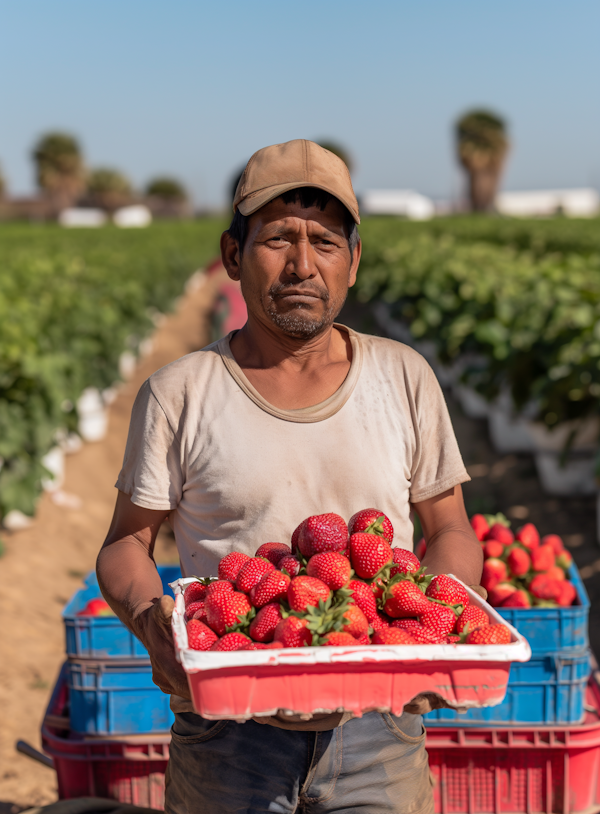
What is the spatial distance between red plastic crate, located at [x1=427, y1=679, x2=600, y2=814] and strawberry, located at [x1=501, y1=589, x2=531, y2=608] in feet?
1.47

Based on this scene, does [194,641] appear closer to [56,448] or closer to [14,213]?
[56,448]

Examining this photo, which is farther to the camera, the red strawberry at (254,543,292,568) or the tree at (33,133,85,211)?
the tree at (33,133,85,211)

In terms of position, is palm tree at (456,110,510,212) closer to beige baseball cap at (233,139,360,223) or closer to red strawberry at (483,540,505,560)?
red strawberry at (483,540,505,560)

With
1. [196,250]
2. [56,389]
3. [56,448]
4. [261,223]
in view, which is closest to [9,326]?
[56,389]

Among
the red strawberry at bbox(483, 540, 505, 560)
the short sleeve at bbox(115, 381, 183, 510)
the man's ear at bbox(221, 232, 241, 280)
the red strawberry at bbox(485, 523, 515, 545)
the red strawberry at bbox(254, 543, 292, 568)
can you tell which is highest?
the man's ear at bbox(221, 232, 241, 280)

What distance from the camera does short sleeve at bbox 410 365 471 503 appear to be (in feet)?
6.98

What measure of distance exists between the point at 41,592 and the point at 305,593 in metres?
4.67

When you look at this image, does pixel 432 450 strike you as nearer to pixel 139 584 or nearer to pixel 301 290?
pixel 301 290

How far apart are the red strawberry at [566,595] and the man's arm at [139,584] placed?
1.77 meters

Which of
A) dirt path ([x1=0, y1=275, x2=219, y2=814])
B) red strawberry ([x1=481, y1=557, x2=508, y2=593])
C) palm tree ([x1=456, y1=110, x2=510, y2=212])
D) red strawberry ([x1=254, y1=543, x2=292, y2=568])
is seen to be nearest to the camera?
red strawberry ([x1=254, y1=543, x2=292, y2=568])

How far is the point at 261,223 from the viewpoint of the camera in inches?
80.8

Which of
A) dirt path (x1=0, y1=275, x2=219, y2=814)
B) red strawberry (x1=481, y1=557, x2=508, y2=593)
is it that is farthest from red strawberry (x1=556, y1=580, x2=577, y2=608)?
dirt path (x1=0, y1=275, x2=219, y2=814)

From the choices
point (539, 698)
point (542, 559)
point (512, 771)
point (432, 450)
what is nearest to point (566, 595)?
point (542, 559)

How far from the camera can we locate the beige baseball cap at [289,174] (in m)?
1.99
